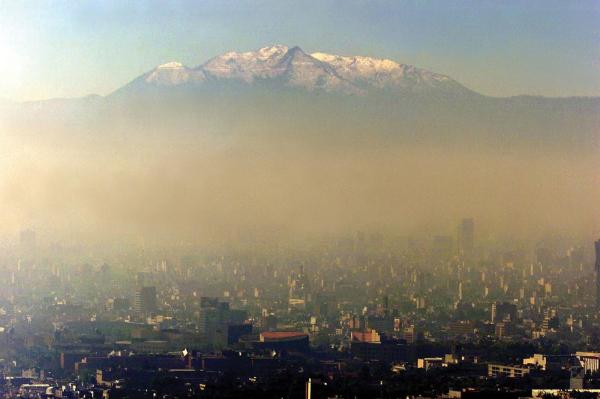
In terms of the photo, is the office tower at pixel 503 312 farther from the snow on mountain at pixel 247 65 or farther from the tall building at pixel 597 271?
the snow on mountain at pixel 247 65

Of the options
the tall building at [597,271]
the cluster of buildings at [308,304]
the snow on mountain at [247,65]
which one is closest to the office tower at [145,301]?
the cluster of buildings at [308,304]

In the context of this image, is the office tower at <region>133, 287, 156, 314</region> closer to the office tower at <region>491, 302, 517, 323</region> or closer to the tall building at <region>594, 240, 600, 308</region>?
the office tower at <region>491, 302, 517, 323</region>

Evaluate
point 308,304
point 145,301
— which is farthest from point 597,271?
point 145,301

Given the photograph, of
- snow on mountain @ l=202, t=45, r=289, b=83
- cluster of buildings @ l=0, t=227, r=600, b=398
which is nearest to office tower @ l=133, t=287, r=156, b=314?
cluster of buildings @ l=0, t=227, r=600, b=398

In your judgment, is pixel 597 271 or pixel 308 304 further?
pixel 308 304

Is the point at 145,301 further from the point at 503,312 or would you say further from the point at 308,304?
the point at 503,312
